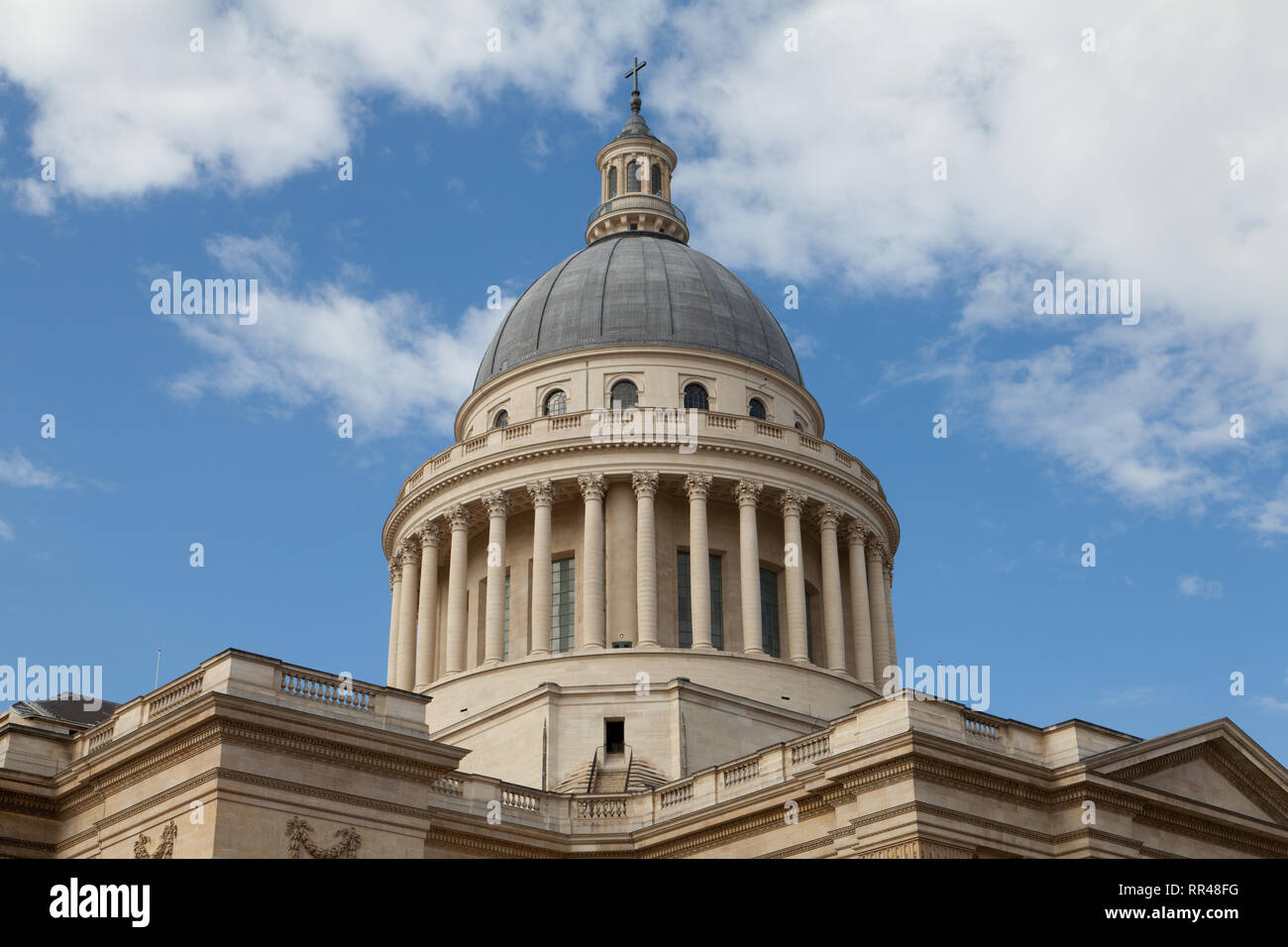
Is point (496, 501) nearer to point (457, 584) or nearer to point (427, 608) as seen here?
point (457, 584)

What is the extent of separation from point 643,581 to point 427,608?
842cm

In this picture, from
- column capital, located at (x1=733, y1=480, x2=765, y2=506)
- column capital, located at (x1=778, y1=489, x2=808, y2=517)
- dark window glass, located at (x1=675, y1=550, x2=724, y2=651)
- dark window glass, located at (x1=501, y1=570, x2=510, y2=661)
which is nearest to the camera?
dark window glass, located at (x1=675, y1=550, x2=724, y2=651)

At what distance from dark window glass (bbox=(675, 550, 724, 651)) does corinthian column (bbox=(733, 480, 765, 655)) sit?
1056 millimetres

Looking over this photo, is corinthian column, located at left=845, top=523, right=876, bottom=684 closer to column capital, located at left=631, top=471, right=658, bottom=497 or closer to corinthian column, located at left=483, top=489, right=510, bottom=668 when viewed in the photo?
column capital, located at left=631, top=471, right=658, bottom=497

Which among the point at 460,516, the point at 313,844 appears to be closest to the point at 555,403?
the point at 460,516

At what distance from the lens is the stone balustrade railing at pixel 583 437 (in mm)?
52688

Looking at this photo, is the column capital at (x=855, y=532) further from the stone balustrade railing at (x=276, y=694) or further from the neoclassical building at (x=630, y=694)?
the stone balustrade railing at (x=276, y=694)

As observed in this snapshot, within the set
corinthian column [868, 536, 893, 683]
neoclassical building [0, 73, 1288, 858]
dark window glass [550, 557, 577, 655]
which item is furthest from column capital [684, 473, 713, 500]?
corinthian column [868, 536, 893, 683]

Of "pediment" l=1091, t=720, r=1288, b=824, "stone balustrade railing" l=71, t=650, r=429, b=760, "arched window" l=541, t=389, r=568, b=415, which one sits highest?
"arched window" l=541, t=389, r=568, b=415

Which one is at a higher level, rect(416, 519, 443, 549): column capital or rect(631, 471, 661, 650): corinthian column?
rect(416, 519, 443, 549): column capital

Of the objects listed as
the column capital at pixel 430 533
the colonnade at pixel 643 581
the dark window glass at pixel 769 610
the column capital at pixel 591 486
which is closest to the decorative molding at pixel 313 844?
the colonnade at pixel 643 581

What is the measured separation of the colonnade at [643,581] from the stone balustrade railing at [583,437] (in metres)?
1.45

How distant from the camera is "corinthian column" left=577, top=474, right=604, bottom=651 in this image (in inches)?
1956
